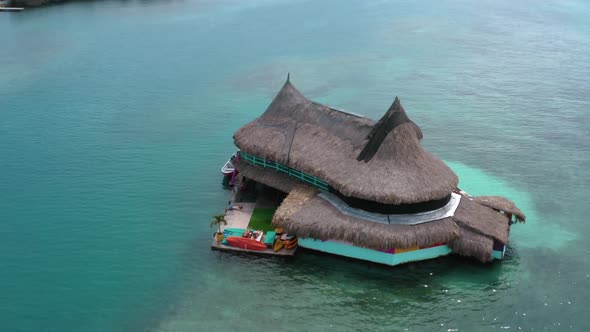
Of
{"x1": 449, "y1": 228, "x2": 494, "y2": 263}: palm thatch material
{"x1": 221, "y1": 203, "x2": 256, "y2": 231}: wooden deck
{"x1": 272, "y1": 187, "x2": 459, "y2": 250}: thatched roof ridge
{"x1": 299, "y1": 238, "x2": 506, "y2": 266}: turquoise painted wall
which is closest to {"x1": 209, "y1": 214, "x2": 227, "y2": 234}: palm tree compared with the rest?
{"x1": 221, "y1": 203, "x2": 256, "y2": 231}: wooden deck

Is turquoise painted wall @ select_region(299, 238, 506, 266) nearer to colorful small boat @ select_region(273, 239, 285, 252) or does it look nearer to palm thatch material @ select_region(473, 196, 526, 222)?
colorful small boat @ select_region(273, 239, 285, 252)

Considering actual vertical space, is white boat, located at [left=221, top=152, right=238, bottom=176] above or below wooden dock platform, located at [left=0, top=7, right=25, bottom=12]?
below

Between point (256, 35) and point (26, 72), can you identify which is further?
point (256, 35)

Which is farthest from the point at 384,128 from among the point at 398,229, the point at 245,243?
the point at 245,243

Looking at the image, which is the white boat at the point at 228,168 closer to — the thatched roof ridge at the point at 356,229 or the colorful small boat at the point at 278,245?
the thatched roof ridge at the point at 356,229

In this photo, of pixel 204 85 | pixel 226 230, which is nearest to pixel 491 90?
pixel 204 85

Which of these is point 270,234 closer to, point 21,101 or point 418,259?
point 418,259

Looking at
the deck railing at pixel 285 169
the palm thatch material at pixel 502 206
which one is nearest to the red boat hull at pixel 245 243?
the deck railing at pixel 285 169

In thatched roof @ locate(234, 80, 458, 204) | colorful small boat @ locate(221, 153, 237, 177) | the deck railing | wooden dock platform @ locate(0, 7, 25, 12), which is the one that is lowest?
colorful small boat @ locate(221, 153, 237, 177)
